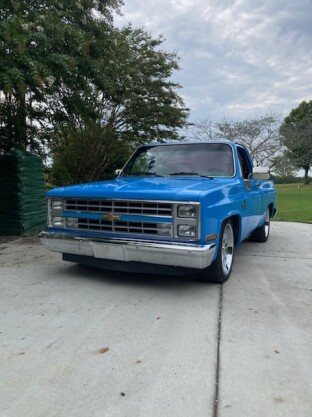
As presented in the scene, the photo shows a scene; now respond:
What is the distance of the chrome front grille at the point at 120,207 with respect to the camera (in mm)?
4219

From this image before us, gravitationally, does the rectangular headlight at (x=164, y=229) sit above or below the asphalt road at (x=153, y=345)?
above

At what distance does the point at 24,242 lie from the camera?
7461 mm

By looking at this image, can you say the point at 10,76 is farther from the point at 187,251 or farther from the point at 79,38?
the point at 187,251

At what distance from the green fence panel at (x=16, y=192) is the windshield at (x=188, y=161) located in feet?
10.3

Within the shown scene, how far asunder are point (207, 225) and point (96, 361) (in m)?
1.90

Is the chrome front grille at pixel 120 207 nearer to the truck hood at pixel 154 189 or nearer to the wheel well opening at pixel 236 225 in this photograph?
the truck hood at pixel 154 189

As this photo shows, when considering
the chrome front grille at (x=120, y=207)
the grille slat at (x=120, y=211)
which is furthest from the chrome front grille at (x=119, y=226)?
the chrome front grille at (x=120, y=207)

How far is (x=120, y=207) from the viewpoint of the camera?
443 cm

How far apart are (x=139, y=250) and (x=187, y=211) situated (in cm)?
69

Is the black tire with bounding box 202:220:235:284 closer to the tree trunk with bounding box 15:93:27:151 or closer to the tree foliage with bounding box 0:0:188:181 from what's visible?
the tree foliage with bounding box 0:0:188:181

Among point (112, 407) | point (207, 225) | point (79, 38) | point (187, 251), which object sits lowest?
point (112, 407)

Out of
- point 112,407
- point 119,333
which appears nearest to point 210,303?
point 119,333

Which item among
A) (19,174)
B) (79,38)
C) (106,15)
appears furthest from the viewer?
(106,15)

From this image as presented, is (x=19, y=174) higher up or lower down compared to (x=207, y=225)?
higher up
